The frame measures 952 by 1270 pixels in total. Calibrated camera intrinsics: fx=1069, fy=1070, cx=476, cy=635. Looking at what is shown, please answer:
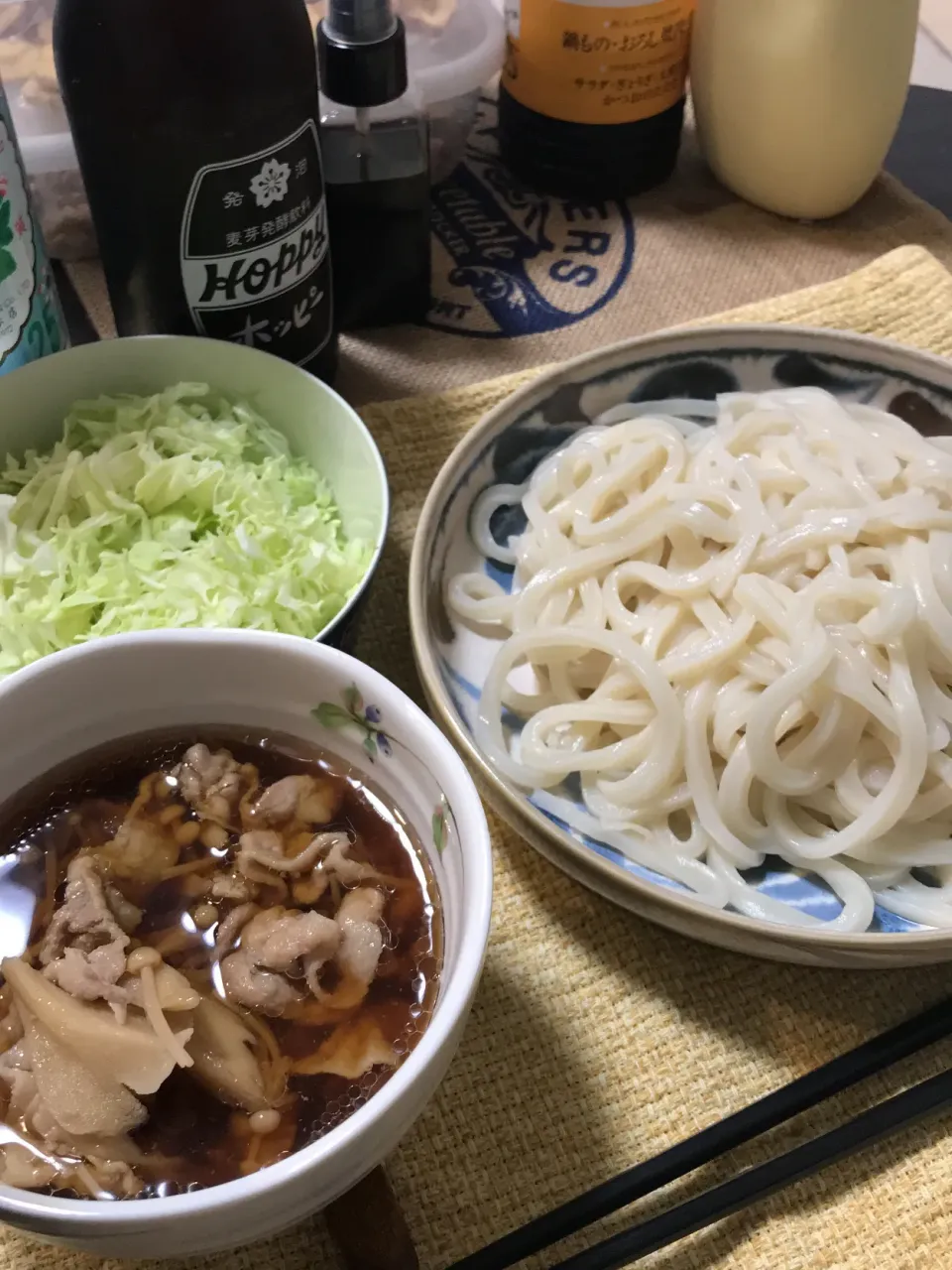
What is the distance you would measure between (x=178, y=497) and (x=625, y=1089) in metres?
0.59

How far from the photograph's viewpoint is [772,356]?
1041 millimetres

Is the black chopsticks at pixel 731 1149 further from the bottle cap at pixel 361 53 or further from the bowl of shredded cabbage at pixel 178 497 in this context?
the bottle cap at pixel 361 53

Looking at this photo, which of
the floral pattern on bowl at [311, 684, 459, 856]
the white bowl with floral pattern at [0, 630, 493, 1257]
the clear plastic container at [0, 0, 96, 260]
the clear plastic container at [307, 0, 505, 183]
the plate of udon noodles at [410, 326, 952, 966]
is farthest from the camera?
the clear plastic container at [307, 0, 505, 183]

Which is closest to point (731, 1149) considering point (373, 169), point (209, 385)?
point (209, 385)

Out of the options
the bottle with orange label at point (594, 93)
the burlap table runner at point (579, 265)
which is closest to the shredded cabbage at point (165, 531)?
the burlap table runner at point (579, 265)

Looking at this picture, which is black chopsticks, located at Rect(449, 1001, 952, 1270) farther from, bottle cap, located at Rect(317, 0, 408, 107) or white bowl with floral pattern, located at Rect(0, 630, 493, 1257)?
bottle cap, located at Rect(317, 0, 408, 107)

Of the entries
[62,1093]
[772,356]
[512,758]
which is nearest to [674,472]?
[772,356]

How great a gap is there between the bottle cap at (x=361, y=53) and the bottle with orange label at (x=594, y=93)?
11.5 inches

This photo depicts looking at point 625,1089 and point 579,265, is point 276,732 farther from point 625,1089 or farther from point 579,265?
point 579,265

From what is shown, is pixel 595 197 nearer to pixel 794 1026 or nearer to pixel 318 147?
pixel 318 147

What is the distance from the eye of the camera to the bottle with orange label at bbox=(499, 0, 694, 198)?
1.21m

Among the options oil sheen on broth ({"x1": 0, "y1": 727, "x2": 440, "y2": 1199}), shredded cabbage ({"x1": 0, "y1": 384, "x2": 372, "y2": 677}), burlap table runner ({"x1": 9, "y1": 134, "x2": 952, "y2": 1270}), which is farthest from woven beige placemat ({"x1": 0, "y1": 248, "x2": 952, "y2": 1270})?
shredded cabbage ({"x1": 0, "y1": 384, "x2": 372, "y2": 677})

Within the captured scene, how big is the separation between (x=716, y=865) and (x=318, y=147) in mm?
686

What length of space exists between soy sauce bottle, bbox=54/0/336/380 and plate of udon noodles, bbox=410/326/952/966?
0.25m
